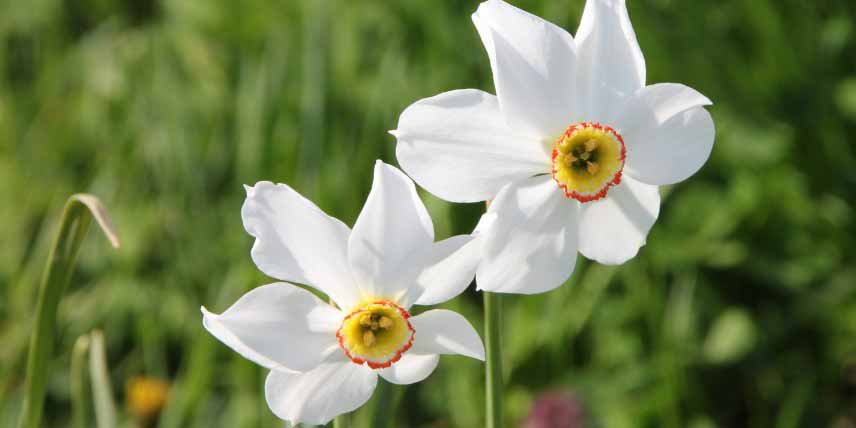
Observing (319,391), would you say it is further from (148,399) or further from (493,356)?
(148,399)

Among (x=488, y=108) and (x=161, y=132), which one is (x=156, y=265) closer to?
(x=161, y=132)

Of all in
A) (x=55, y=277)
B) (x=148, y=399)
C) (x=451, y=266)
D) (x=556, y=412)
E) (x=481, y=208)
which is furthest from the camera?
(x=481, y=208)

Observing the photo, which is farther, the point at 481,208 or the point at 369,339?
the point at 481,208

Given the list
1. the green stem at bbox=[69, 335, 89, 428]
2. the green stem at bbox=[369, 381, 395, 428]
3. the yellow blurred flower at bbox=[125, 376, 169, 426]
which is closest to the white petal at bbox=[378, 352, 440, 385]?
the green stem at bbox=[369, 381, 395, 428]

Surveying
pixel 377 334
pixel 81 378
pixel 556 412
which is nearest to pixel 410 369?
pixel 377 334

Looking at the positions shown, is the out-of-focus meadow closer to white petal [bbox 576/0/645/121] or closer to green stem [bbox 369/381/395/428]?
green stem [bbox 369/381/395/428]

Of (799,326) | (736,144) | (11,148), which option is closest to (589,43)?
(736,144)

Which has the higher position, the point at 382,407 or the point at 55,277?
the point at 55,277

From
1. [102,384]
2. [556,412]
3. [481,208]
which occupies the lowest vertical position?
[556,412]

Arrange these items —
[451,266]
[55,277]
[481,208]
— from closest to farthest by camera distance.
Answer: [451,266], [55,277], [481,208]
